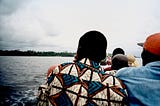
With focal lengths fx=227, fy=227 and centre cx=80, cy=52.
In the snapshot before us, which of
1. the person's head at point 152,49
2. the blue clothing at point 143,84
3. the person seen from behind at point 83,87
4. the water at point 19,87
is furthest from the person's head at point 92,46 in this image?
the water at point 19,87

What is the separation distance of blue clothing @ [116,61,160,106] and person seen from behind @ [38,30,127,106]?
15cm

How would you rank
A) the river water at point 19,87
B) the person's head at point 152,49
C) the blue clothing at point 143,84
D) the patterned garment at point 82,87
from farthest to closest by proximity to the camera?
the river water at point 19,87, the person's head at point 152,49, the blue clothing at point 143,84, the patterned garment at point 82,87

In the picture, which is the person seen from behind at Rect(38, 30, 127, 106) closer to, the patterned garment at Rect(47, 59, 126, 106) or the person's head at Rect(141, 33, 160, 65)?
the patterned garment at Rect(47, 59, 126, 106)

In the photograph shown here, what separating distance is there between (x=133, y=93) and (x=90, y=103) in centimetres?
52

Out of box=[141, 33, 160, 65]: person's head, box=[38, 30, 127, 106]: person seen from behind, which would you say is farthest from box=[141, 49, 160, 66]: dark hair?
box=[38, 30, 127, 106]: person seen from behind

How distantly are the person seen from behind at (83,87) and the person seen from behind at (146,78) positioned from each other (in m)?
0.16

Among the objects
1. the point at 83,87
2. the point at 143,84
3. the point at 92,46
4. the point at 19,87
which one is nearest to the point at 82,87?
the point at 83,87

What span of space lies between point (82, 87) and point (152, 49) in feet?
3.09

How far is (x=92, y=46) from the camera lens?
7.61ft

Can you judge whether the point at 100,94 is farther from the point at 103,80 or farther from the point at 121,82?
the point at 121,82

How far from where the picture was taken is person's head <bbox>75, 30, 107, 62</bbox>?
7.60 ft

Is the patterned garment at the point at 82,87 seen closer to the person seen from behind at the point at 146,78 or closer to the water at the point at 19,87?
the person seen from behind at the point at 146,78

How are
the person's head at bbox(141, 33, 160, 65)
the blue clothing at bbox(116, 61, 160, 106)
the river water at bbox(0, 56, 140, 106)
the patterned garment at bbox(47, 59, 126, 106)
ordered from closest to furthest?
the patterned garment at bbox(47, 59, 126, 106), the blue clothing at bbox(116, 61, 160, 106), the person's head at bbox(141, 33, 160, 65), the river water at bbox(0, 56, 140, 106)

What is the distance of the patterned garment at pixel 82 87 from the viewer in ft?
6.69
